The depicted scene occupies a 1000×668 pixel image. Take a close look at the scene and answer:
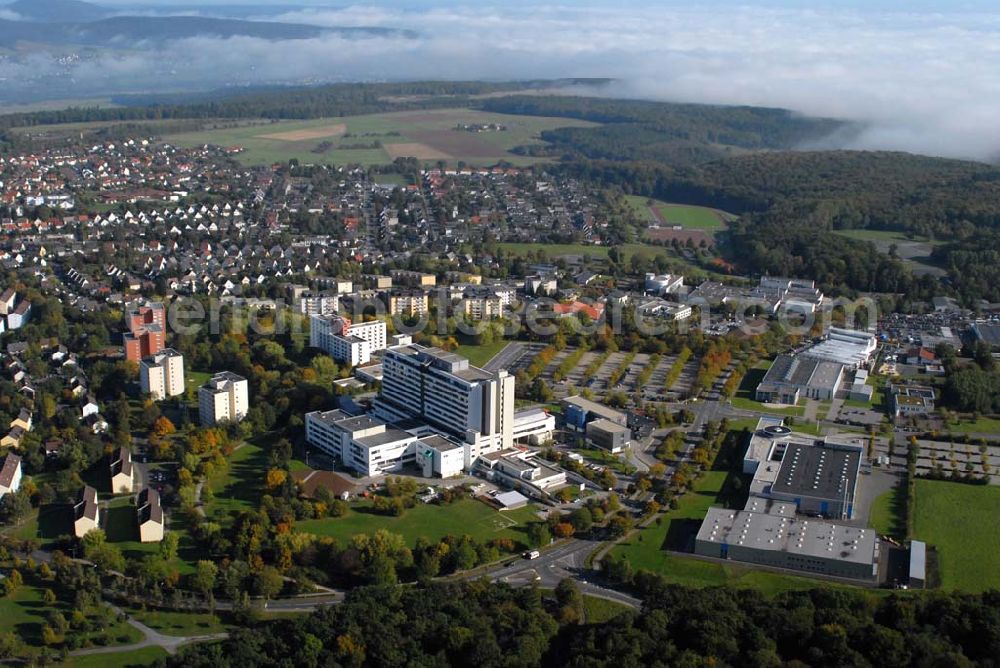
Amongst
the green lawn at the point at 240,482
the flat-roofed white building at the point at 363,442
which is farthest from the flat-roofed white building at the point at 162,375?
the flat-roofed white building at the point at 363,442

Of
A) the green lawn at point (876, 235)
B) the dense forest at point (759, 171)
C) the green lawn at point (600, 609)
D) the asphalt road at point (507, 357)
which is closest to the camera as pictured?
the green lawn at point (600, 609)

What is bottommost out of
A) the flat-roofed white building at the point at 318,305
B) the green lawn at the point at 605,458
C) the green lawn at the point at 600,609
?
the green lawn at the point at 600,609

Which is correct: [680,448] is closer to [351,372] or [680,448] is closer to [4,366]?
[351,372]

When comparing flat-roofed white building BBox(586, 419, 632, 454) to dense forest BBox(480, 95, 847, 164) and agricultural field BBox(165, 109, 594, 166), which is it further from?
dense forest BBox(480, 95, 847, 164)

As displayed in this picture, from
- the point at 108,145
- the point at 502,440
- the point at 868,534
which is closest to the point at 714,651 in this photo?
the point at 868,534

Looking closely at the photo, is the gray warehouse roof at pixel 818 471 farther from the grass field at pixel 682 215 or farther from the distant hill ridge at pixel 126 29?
the distant hill ridge at pixel 126 29
